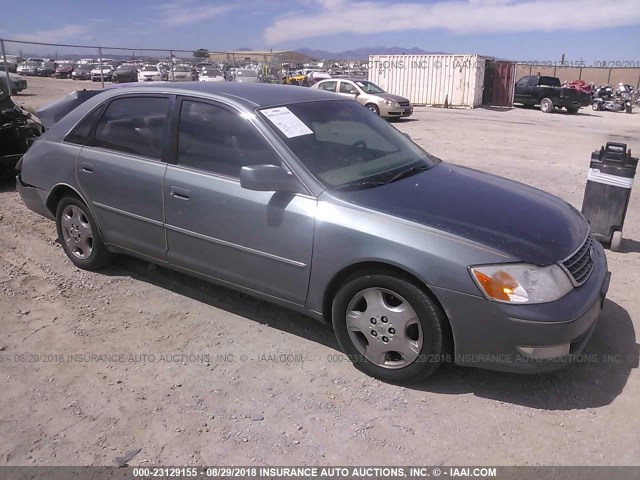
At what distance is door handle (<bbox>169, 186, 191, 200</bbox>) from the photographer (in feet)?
12.4

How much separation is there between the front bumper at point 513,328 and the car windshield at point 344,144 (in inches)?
42.4

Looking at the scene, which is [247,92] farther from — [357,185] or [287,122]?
[357,185]

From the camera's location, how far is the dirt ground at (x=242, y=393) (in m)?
2.70

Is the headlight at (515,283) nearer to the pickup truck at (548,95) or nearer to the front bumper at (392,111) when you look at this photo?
the front bumper at (392,111)

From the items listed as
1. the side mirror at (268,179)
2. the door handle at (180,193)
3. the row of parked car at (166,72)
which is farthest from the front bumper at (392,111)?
the side mirror at (268,179)

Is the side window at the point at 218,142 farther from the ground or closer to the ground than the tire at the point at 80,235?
farther from the ground

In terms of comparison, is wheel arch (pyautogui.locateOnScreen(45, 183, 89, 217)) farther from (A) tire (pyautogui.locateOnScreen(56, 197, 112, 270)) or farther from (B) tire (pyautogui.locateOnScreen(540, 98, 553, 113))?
(B) tire (pyautogui.locateOnScreen(540, 98, 553, 113))

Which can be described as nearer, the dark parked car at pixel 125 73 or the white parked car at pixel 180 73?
the white parked car at pixel 180 73

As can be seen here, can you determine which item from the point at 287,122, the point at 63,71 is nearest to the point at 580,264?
the point at 287,122

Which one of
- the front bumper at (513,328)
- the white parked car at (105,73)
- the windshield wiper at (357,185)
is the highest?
the white parked car at (105,73)

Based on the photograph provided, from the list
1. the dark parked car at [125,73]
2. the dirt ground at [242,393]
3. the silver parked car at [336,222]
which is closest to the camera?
the dirt ground at [242,393]

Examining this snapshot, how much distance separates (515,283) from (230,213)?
1846 mm

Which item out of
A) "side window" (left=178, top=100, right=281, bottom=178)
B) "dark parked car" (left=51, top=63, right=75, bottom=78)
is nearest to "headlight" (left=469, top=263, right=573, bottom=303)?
"side window" (left=178, top=100, right=281, bottom=178)

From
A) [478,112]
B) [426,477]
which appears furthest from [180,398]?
[478,112]
